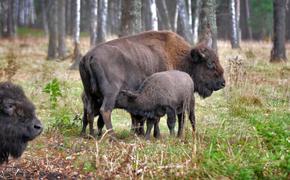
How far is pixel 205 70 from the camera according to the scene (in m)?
10.1

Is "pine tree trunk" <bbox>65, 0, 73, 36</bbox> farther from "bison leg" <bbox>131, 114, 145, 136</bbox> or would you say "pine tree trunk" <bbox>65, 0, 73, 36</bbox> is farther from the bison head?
"bison leg" <bbox>131, 114, 145, 136</bbox>

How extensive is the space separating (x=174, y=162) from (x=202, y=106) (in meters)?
6.38

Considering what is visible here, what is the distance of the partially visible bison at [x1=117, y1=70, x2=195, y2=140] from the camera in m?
8.70

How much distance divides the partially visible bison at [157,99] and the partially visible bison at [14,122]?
2.36 meters

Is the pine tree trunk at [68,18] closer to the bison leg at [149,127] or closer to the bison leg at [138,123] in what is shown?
the bison leg at [138,123]

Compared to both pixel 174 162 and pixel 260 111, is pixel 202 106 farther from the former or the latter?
pixel 174 162

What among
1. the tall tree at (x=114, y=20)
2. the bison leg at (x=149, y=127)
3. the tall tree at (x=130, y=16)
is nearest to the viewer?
the bison leg at (x=149, y=127)

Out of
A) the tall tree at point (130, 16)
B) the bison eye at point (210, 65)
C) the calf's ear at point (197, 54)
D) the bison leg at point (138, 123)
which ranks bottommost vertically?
the bison leg at point (138, 123)

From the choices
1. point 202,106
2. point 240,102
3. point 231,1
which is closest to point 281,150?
point 240,102

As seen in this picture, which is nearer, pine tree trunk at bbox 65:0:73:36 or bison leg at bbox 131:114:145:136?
bison leg at bbox 131:114:145:136

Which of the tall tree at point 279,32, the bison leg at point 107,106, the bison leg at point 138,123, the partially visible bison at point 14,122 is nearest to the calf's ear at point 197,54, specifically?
the bison leg at point 138,123

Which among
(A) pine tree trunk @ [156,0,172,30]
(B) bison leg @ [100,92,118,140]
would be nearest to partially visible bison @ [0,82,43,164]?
(B) bison leg @ [100,92,118,140]

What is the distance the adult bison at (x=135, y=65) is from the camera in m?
8.73

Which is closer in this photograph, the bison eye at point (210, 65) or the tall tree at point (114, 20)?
the bison eye at point (210, 65)
